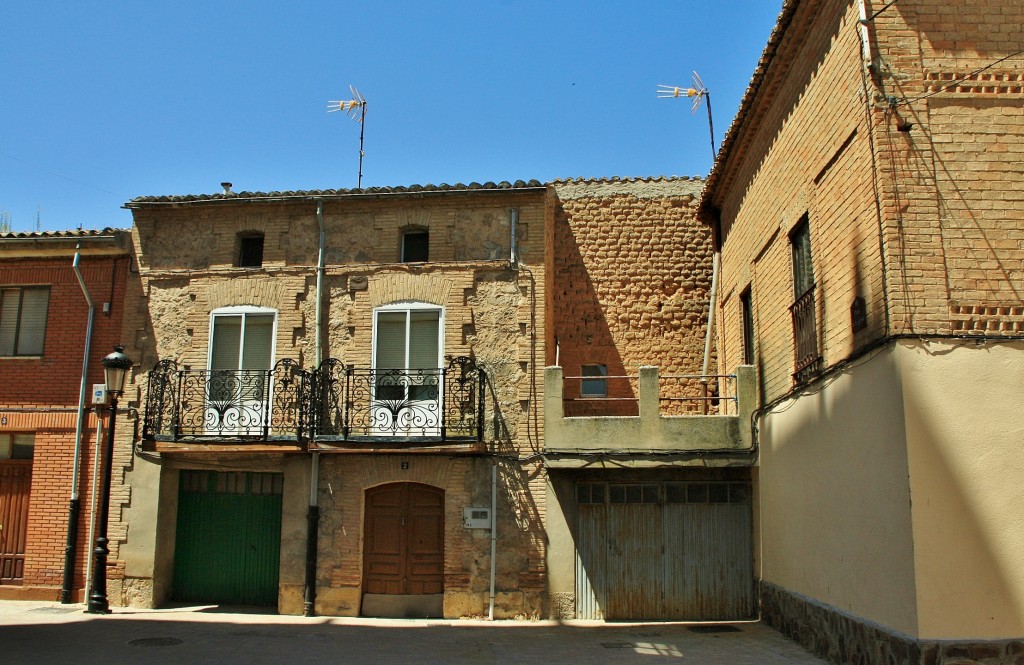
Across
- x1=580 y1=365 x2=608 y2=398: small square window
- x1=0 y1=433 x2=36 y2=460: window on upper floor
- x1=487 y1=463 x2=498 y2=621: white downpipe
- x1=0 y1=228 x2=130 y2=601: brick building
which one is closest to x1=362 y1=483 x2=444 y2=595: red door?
x1=487 y1=463 x2=498 y2=621: white downpipe

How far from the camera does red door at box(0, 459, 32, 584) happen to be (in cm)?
1472

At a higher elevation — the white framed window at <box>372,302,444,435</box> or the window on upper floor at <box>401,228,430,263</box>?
the window on upper floor at <box>401,228,430,263</box>

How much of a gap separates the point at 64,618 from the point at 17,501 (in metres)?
2.95

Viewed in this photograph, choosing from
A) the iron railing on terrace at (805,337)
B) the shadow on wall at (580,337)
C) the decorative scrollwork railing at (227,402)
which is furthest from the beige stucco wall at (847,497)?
the decorative scrollwork railing at (227,402)

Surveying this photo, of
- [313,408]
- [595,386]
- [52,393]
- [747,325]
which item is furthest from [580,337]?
[52,393]

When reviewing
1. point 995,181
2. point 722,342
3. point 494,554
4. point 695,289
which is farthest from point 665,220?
point 995,181

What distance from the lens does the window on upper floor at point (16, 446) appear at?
15125mm

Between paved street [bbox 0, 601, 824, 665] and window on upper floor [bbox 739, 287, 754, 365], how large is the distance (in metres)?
4.04

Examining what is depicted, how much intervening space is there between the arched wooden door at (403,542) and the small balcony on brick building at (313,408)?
111 centimetres

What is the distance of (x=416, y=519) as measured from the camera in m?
14.2

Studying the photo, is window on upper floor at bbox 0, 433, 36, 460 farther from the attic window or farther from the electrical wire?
the electrical wire

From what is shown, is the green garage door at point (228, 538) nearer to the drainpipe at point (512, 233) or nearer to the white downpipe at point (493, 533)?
the white downpipe at point (493, 533)

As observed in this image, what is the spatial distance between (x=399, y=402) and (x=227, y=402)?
293 cm

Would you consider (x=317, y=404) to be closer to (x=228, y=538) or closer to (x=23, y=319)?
(x=228, y=538)
